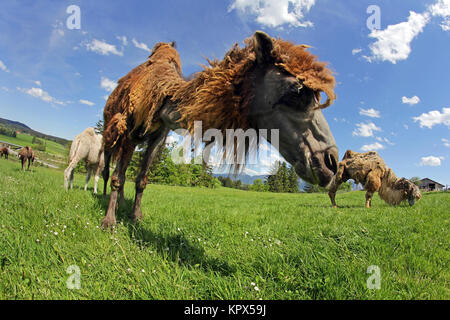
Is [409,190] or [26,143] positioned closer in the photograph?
[409,190]

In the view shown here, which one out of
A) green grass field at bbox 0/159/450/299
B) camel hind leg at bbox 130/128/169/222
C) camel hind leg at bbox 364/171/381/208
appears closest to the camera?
green grass field at bbox 0/159/450/299

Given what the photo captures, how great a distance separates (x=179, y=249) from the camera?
2.52m

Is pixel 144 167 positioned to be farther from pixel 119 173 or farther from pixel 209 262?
pixel 209 262

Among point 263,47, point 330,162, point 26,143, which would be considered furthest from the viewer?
point 26,143

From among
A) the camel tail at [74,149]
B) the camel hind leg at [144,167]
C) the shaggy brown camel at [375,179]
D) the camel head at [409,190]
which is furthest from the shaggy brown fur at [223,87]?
the camel head at [409,190]

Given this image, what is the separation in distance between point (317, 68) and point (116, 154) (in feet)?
11.1

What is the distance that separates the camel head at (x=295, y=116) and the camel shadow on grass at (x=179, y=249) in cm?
121

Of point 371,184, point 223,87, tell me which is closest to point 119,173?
point 223,87

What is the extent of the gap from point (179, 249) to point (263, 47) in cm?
231

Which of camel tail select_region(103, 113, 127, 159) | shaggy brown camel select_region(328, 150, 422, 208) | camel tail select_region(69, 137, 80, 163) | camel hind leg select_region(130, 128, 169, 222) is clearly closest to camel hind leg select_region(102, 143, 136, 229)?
camel tail select_region(103, 113, 127, 159)

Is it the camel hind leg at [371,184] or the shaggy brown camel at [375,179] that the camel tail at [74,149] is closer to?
the shaggy brown camel at [375,179]

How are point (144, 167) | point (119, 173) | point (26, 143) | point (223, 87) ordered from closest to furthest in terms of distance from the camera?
point (223, 87)
point (119, 173)
point (144, 167)
point (26, 143)

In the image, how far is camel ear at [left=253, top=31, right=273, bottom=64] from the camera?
1725 mm

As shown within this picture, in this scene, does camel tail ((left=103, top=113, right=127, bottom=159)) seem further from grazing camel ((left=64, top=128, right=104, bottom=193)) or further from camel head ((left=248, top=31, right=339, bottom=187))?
grazing camel ((left=64, top=128, right=104, bottom=193))
